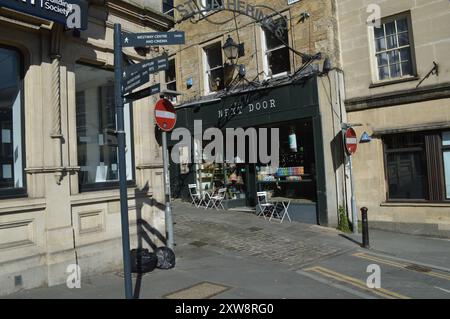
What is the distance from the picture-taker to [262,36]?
47.2 feet

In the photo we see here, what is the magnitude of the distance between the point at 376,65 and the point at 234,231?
6.32 metres

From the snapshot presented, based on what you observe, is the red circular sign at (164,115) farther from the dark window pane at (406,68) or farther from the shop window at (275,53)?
the dark window pane at (406,68)

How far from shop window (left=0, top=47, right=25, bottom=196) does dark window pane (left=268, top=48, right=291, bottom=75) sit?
8.87 metres

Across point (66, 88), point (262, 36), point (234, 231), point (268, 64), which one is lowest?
point (234, 231)

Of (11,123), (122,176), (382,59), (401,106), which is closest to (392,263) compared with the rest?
(401,106)

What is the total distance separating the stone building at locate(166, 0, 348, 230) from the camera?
491 inches

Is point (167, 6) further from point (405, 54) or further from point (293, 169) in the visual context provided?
point (405, 54)

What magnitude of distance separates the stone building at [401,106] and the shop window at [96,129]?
7.11 metres

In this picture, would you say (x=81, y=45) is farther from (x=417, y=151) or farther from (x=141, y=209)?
(x=417, y=151)

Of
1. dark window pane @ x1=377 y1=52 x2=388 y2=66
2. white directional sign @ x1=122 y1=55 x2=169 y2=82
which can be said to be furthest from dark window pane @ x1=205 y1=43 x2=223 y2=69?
white directional sign @ x1=122 y1=55 x2=169 y2=82

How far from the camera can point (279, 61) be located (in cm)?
1411

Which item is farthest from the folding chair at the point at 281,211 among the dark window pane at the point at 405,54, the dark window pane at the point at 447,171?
the dark window pane at the point at 405,54

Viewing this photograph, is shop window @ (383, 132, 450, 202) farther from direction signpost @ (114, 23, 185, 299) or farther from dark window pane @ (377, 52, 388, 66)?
direction signpost @ (114, 23, 185, 299)

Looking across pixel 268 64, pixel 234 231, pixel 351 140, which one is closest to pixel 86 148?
pixel 234 231
